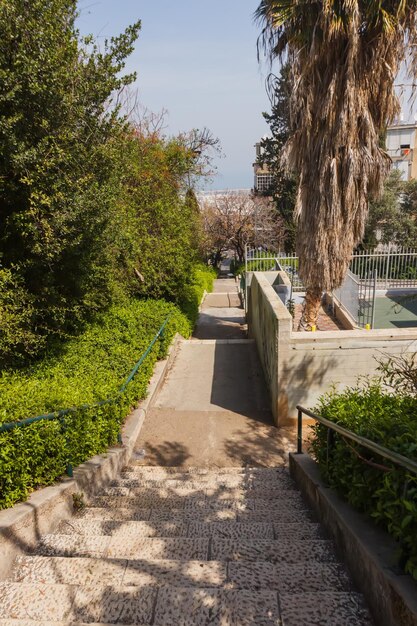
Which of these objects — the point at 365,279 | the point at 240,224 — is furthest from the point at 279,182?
Answer: the point at 365,279

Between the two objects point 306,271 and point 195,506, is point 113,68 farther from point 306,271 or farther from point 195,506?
point 195,506

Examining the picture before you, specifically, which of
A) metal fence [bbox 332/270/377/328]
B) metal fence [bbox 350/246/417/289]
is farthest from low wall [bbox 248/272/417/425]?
metal fence [bbox 350/246/417/289]

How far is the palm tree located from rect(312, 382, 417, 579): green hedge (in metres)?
5.29

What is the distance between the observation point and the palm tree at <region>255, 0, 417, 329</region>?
7.04 metres

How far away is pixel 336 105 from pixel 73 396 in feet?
23.1

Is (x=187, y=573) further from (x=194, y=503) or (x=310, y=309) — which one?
(x=310, y=309)

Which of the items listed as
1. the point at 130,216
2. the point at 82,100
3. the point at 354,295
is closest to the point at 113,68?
the point at 82,100

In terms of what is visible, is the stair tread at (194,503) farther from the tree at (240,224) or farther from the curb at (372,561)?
the tree at (240,224)

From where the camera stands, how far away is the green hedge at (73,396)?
3225 mm

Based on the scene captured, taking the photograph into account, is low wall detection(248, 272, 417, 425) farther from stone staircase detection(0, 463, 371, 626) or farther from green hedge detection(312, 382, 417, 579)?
stone staircase detection(0, 463, 371, 626)

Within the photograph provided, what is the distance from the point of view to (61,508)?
3.49m

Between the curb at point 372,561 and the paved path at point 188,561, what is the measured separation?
0.10 m

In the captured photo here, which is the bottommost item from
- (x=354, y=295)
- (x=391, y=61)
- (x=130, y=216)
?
(x=354, y=295)

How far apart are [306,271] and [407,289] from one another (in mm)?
9100
